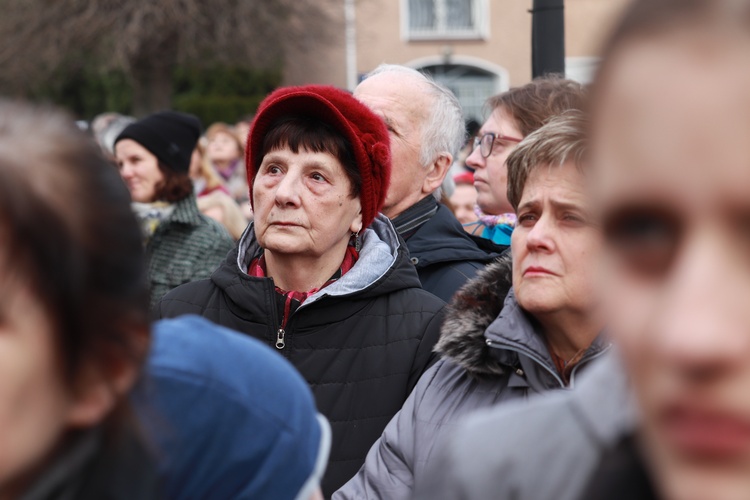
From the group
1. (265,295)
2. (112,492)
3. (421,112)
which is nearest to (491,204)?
(421,112)

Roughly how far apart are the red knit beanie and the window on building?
2833cm

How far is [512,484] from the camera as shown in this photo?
0.94m

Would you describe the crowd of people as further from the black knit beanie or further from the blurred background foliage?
the blurred background foliage

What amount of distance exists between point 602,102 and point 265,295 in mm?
2485

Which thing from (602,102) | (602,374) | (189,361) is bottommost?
(189,361)

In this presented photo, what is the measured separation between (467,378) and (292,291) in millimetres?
844

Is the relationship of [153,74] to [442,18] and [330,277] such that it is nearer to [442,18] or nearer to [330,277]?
[442,18]

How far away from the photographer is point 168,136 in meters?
6.15

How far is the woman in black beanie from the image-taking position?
5.38 metres

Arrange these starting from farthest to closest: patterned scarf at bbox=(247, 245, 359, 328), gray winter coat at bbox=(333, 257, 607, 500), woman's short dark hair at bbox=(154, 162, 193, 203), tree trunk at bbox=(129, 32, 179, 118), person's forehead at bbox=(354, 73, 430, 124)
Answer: tree trunk at bbox=(129, 32, 179, 118) < woman's short dark hair at bbox=(154, 162, 193, 203) < person's forehead at bbox=(354, 73, 430, 124) < patterned scarf at bbox=(247, 245, 359, 328) < gray winter coat at bbox=(333, 257, 607, 500)

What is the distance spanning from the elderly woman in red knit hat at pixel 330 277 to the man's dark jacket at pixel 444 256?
1.14 ft

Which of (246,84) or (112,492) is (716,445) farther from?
(246,84)

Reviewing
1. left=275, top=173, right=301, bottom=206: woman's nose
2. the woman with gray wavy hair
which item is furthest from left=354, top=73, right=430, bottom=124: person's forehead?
the woman with gray wavy hair

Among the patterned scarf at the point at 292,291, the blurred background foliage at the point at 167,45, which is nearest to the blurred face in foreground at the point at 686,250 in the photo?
the patterned scarf at the point at 292,291
